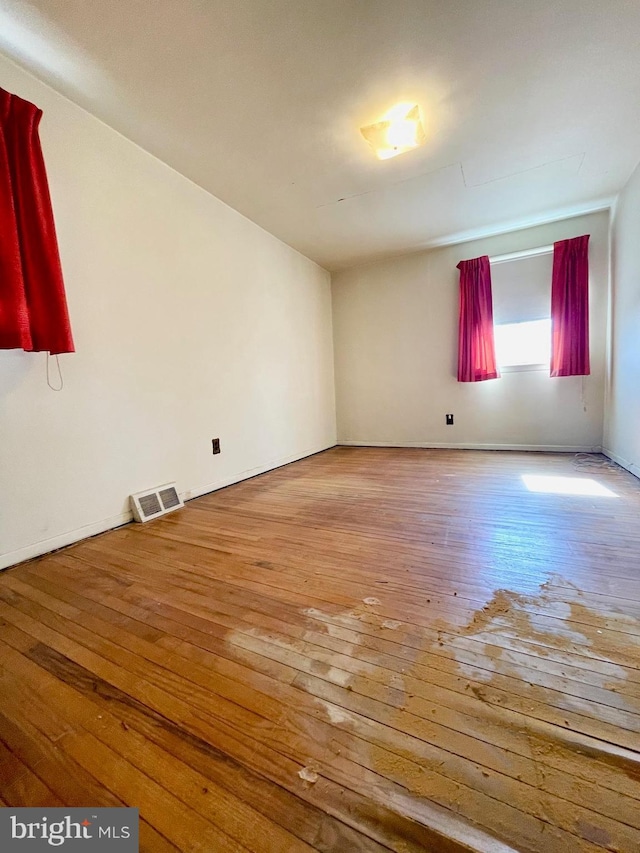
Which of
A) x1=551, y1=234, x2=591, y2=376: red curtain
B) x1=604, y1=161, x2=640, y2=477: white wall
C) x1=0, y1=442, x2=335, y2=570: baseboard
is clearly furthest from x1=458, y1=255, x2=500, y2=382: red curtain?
x1=0, y1=442, x2=335, y2=570: baseboard

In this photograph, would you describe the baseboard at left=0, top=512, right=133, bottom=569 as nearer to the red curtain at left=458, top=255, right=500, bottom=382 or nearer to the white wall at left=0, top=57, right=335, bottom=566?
the white wall at left=0, top=57, right=335, bottom=566

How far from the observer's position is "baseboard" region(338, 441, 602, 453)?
374 centimetres

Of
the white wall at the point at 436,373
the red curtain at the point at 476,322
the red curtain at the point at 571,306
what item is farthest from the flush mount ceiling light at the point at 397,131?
the red curtain at the point at 571,306

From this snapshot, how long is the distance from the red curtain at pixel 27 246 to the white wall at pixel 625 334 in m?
3.93

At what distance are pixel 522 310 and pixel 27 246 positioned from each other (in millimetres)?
4302

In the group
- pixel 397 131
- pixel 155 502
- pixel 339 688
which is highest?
pixel 397 131

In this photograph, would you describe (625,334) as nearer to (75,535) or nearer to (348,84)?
(348,84)

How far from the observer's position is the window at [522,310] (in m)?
3.77

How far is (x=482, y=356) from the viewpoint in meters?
3.97

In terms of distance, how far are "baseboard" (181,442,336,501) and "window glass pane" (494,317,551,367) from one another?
8.31 feet

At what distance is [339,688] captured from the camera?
0.91m

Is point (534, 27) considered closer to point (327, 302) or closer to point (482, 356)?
point (482, 356)

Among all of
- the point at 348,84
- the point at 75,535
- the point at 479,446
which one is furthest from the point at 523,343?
the point at 75,535

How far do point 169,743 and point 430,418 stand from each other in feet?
13.7
